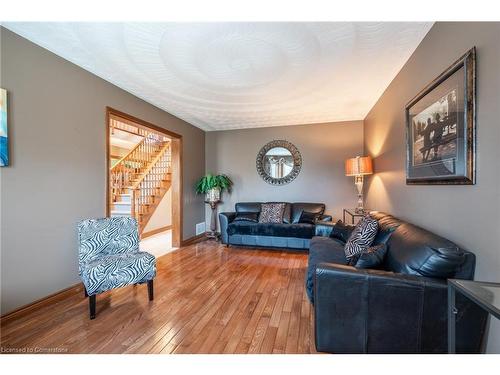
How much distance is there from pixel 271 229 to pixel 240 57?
2731mm

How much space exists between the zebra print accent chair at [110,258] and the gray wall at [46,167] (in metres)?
0.34

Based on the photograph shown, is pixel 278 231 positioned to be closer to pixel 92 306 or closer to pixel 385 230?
pixel 385 230

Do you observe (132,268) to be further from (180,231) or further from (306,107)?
(306,107)

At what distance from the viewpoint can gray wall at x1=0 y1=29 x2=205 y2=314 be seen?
5.75 feet

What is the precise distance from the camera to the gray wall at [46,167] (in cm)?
175

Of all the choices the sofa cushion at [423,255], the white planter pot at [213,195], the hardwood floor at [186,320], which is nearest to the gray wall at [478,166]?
the sofa cushion at [423,255]

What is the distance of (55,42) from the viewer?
1906mm

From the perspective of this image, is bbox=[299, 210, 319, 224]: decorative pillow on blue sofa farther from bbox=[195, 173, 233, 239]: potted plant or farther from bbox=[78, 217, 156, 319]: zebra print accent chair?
bbox=[78, 217, 156, 319]: zebra print accent chair

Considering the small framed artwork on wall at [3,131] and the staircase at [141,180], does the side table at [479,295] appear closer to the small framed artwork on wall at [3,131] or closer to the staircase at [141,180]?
the small framed artwork on wall at [3,131]

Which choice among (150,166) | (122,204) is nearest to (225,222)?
(122,204)

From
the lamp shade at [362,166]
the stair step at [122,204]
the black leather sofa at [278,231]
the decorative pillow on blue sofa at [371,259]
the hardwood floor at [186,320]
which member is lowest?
the hardwood floor at [186,320]

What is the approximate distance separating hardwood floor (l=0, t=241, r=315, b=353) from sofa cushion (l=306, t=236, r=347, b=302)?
13.4 inches

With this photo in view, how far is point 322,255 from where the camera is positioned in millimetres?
2104
